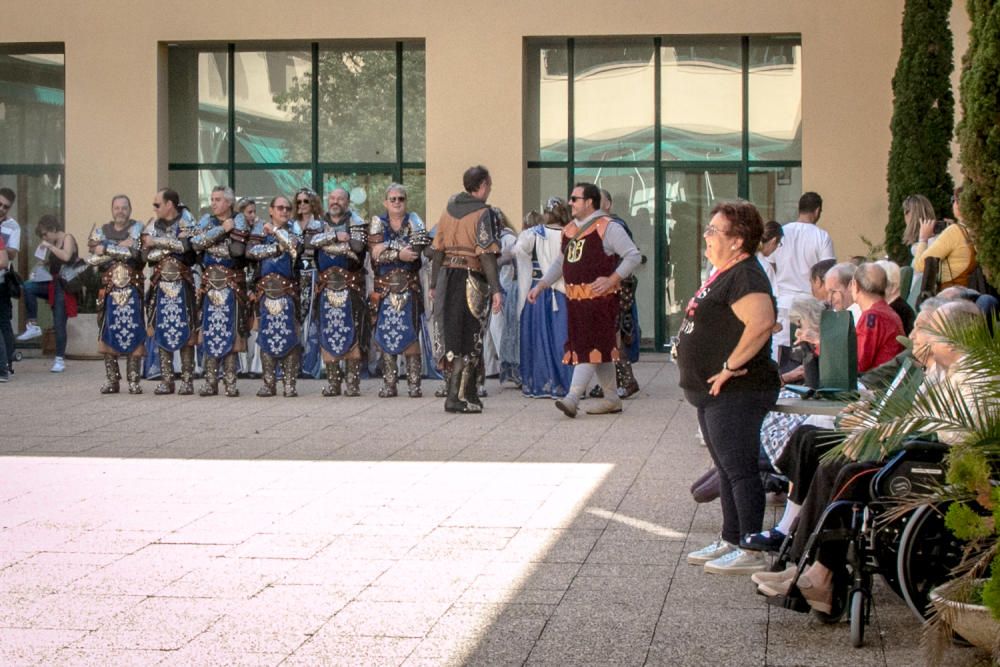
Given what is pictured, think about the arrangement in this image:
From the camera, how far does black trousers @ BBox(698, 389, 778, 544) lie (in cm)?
668

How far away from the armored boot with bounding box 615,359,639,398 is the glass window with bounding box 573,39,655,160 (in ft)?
21.4

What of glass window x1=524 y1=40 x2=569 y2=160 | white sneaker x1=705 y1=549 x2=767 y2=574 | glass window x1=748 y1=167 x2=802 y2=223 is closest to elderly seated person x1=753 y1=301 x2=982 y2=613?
white sneaker x1=705 y1=549 x2=767 y2=574

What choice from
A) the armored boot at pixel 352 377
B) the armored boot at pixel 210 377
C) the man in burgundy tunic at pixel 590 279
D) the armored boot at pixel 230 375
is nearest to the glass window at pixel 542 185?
the armored boot at pixel 352 377

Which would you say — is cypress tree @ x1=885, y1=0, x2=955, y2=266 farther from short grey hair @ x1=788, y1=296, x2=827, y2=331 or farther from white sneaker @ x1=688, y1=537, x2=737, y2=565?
white sneaker @ x1=688, y1=537, x2=737, y2=565

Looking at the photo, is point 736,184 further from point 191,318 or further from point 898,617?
point 898,617

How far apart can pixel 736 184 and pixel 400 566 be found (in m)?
14.2

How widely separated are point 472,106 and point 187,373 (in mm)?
6760

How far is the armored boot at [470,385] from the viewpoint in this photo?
42.7 ft

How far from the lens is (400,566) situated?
6.99 metres

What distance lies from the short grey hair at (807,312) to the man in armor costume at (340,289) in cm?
624

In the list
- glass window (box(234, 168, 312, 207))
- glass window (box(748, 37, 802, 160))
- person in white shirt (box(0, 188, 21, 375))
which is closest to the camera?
person in white shirt (box(0, 188, 21, 375))

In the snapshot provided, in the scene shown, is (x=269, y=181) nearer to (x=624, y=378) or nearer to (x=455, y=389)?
(x=624, y=378)

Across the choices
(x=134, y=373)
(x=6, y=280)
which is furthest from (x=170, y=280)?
(x=6, y=280)

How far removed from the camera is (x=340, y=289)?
14359 mm
